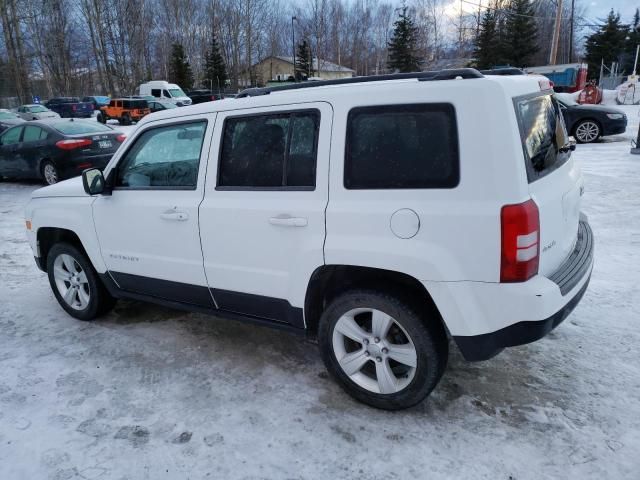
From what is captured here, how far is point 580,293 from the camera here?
9.39 feet

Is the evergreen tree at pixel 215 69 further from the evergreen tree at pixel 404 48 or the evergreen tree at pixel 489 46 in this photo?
the evergreen tree at pixel 489 46

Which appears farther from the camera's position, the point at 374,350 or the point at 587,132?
the point at 587,132

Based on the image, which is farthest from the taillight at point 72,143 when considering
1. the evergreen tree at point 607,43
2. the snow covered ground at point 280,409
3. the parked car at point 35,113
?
the evergreen tree at point 607,43

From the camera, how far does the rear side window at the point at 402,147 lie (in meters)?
2.48

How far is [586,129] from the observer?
13.8 m

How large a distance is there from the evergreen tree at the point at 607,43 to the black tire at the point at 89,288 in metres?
64.2

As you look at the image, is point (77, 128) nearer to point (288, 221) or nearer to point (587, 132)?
point (288, 221)

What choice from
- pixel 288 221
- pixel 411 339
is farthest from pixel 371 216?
pixel 411 339

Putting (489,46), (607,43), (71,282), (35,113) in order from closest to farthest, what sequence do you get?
(71,282) → (35,113) → (489,46) → (607,43)

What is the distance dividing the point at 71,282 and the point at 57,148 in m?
7.61

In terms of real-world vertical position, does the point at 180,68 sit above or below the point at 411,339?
above

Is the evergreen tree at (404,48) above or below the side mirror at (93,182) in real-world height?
above

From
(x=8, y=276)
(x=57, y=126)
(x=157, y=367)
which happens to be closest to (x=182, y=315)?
(x=157, y=367)

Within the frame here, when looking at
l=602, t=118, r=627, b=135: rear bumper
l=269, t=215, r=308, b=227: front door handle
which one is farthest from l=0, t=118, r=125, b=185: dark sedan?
l=602, t=118, r=627, b=135: rear bumper
